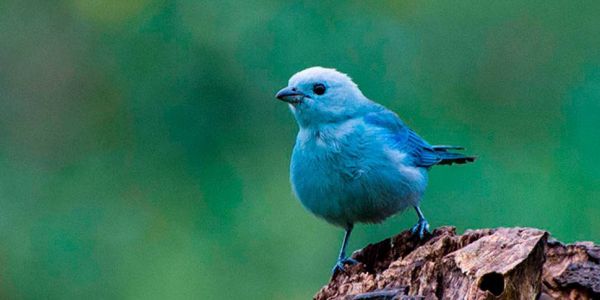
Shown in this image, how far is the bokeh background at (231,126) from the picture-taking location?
25.9 ft

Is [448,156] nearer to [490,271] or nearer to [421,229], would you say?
[421,229]

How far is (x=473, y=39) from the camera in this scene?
331 inches

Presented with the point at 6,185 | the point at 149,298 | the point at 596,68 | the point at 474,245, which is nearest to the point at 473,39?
the point at 596,68

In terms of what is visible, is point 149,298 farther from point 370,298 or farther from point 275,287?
point 370,298

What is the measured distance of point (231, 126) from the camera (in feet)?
27.1

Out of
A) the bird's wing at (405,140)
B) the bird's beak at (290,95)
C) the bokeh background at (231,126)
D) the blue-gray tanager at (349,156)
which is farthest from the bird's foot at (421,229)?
the bokeh background at (231,126)

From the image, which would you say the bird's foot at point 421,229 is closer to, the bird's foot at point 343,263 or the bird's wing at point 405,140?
the bird's foot at point 343,263

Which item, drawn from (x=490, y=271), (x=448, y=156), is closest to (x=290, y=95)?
(x=448, y=156)

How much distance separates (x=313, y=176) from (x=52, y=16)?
3.71 meters

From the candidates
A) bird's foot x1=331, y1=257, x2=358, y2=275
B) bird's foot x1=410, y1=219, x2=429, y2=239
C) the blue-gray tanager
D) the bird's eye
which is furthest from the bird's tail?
bird's foot x1=331, y1=257, x2=358, y2=275

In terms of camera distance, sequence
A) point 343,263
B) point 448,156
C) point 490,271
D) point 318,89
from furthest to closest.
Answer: point 448,156 → point 318,89 → point 343,263 → point 490,271

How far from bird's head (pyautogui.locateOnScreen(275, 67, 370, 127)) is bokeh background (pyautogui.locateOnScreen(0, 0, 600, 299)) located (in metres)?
1.53

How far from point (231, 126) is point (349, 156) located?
2.44m

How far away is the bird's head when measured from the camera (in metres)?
6.25
